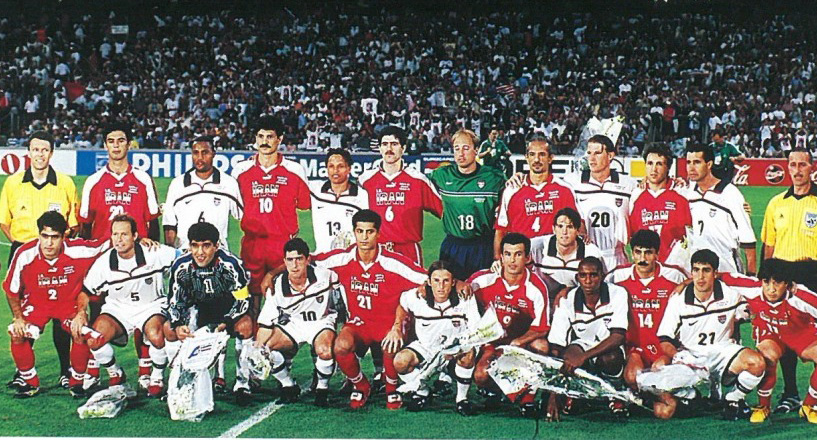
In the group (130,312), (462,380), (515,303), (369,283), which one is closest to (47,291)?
(130,312)

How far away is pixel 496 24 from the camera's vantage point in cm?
1827

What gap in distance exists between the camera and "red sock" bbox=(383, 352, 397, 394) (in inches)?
231

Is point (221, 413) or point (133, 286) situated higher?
point (133, 286)

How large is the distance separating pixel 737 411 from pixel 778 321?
57 cm

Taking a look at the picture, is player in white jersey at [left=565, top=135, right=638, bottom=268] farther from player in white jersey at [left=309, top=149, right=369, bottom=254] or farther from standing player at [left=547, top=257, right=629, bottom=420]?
player in white jersey at [left=309, top=149, right=369, bottom=254]

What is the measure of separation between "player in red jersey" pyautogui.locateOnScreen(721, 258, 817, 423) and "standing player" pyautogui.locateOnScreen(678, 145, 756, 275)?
468mm

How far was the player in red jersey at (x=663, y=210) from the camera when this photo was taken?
6.23 m

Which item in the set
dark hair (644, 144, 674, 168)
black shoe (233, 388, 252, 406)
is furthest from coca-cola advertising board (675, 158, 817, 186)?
black shoe (233, 388, 252, 406)

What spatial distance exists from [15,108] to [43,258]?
10605 mm

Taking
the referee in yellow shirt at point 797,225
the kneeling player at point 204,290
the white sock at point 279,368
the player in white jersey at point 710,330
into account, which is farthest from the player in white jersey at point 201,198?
the referee in yellow shirt at point 797,225

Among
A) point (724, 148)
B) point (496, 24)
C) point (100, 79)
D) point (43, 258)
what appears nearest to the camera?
point (43, 258)

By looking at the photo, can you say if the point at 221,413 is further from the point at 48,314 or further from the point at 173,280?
the point at 48,314

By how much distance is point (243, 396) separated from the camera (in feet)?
19.6

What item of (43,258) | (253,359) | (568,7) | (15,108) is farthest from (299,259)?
(568,7)
